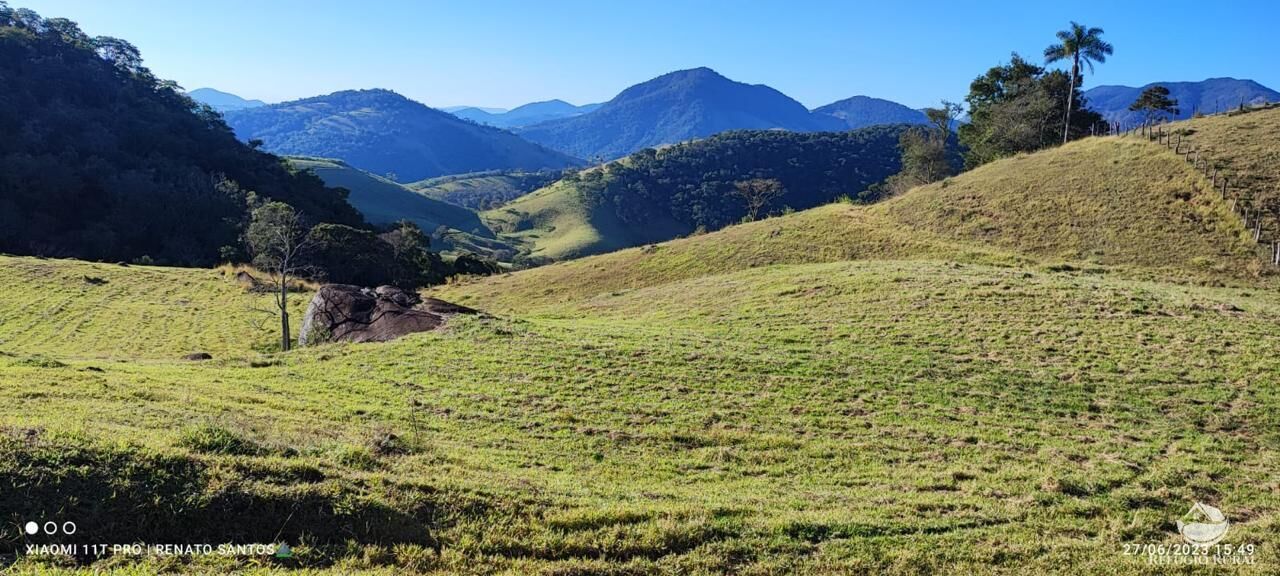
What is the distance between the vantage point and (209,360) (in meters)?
21.1

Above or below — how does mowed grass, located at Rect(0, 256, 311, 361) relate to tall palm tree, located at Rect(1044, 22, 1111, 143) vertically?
below

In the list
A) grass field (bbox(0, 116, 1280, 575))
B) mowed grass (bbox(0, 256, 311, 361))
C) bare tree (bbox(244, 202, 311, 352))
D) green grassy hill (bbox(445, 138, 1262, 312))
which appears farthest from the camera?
bare tree (bbox(244, 202, 311, 352))

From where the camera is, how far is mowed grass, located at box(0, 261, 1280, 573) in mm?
7266

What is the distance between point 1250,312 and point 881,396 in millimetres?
16744

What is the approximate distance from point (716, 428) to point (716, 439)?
2.16 ft

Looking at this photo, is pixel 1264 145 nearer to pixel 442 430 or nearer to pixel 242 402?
pixel 442 430

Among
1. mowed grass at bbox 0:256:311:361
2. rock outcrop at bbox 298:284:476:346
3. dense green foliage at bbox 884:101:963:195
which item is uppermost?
dense green foliage at bbox 884:101:963:195

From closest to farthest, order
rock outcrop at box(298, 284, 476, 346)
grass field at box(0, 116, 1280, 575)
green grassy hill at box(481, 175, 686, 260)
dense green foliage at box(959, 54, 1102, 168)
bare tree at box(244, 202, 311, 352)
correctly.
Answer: grass field at box(0, 116, 1280, 575) < rock outcrop at box(298, 284, 476, 346) < bare tree at box(244, 202, 311, 352) < dense green foliage at box(959, 54, 1102, 168) < green grassy hill at box(481, 175, 686, 260)

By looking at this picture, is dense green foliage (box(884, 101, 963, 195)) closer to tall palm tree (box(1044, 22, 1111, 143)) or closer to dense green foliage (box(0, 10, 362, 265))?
tall palm tree (box(1044, 22, 1111, 143))

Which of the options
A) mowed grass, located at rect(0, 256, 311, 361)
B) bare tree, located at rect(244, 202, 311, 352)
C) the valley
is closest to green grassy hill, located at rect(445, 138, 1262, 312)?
the valley

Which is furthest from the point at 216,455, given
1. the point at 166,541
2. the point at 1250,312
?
the point at 1250,312

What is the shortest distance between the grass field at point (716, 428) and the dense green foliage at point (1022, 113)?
33226 mm

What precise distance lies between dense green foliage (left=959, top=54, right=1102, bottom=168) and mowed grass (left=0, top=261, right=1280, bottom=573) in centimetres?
4356

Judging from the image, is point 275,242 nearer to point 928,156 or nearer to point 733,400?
point 733,400
